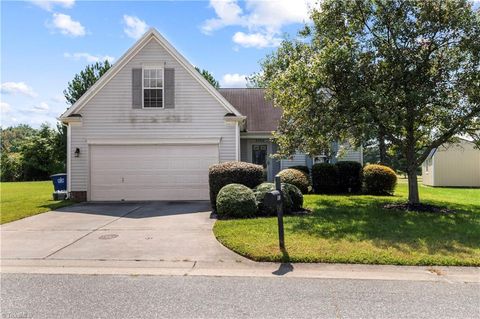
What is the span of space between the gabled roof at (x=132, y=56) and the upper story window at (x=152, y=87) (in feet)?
2.79

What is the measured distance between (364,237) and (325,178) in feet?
29.6

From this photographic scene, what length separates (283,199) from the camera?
10.3 metres

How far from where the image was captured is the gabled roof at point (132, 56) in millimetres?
14555

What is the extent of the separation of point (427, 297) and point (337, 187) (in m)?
12.3

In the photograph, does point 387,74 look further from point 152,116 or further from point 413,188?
point 152,116

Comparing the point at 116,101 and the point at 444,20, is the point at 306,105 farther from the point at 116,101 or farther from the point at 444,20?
the point at 116,101

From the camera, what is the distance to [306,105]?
10.9 m

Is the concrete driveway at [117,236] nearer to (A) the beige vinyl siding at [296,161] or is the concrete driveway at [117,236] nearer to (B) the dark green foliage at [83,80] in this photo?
(A) the beige vinyl siding at [296,161]

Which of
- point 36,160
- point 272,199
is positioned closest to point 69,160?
point 272,199

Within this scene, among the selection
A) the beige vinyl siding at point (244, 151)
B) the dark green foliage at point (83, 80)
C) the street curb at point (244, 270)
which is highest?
the dark green foliage at point (83, 80)

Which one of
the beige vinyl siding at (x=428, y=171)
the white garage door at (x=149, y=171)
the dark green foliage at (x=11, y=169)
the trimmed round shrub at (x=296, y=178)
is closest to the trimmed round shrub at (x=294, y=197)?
the trimmed round shrub at (x=296, y=178)

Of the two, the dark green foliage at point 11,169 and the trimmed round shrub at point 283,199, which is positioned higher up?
the dark green foliage at point 11,169

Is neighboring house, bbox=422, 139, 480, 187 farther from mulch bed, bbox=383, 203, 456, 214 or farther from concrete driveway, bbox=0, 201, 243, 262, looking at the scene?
concrete driveway, bbox=0, 201, 243, 262

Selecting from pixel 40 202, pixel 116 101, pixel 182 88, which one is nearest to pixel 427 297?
pixel 182 88
